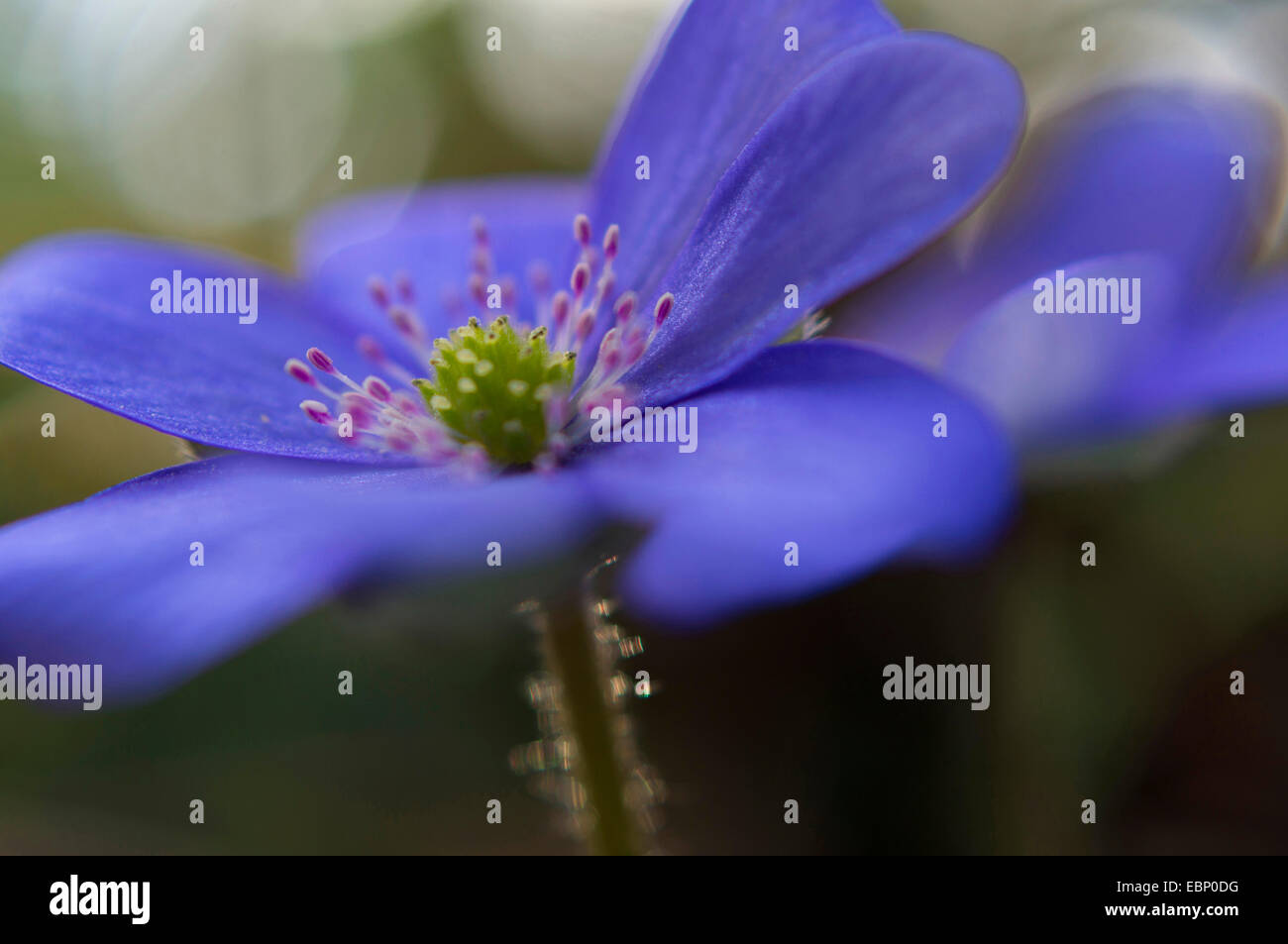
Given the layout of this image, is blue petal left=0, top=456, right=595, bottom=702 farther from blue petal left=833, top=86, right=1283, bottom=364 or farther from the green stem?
blue petal left=833, top=86, right=1283, bottom=364

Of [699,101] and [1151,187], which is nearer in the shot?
[699,101]

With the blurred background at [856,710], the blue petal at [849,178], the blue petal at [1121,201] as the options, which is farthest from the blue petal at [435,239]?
the blue petal at [1121,201]

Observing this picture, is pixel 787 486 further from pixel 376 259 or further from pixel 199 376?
pixel 376 259

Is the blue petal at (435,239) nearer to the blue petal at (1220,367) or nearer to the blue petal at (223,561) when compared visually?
the blue petal at (223,561)

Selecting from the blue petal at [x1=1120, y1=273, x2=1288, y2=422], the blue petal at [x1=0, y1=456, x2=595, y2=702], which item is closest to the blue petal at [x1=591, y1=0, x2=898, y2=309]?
the blue petal at [x1=0, y1=456, x2=595, y2=702]

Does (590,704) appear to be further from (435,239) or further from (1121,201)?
(1121,201)

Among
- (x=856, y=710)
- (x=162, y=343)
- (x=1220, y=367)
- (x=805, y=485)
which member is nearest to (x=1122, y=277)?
(x=1220, y=367)
